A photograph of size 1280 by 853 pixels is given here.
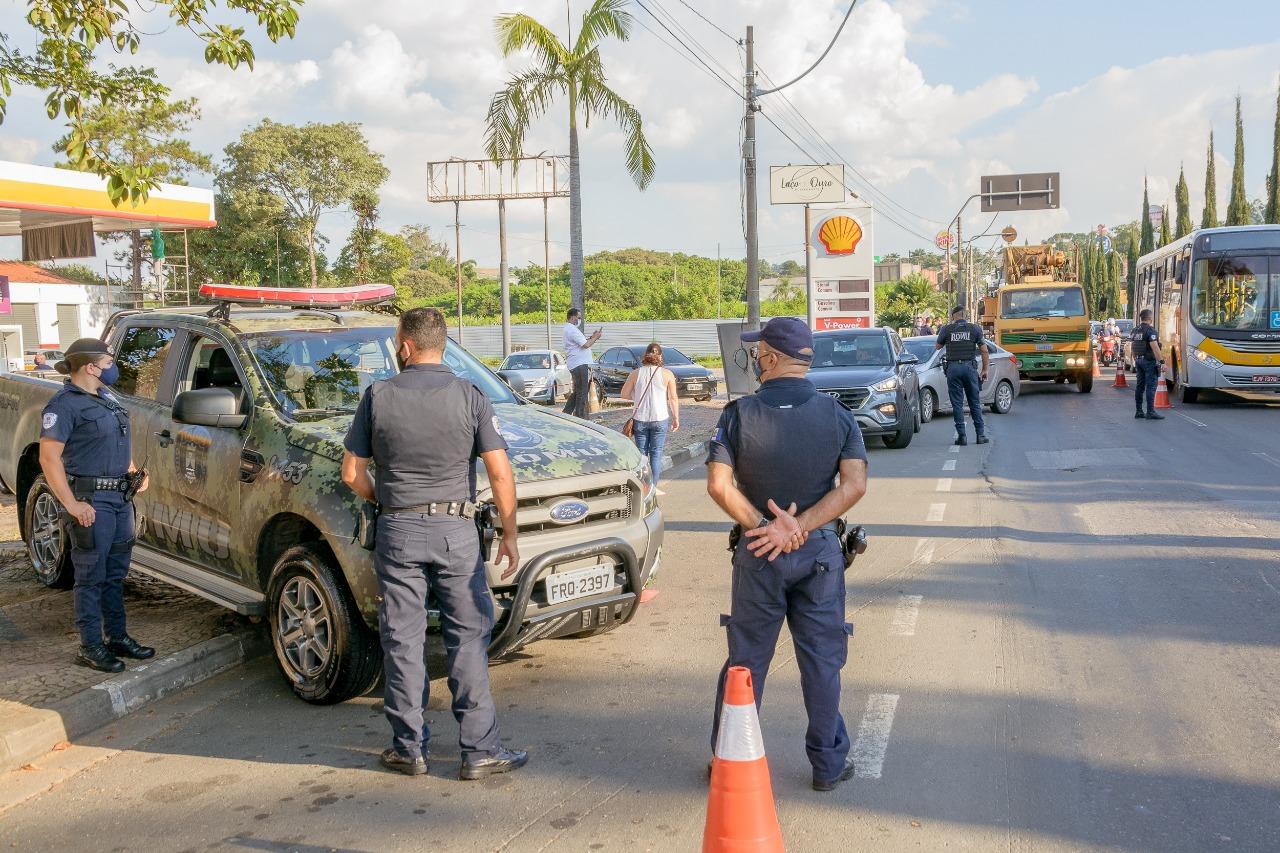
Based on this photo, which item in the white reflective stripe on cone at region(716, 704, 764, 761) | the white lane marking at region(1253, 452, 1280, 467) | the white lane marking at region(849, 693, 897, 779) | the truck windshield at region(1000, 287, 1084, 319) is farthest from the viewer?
the truck windshield at region(1000, 287, 1084, 319)

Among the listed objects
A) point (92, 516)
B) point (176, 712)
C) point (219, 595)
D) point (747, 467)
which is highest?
point (747, 467)

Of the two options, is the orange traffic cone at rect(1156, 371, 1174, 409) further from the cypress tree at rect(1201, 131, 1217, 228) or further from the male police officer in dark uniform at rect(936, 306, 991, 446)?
the cypress tree at rect(1201, 131, 1217, 228)

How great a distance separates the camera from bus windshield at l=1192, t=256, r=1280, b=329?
20656 millimetres

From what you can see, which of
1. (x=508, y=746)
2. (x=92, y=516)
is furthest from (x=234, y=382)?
(x=508, y=746)

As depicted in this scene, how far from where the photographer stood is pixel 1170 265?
2408cm

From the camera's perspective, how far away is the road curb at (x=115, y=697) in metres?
5.04

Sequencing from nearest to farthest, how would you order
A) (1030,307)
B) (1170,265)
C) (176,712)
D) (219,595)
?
(176,712) → (219,595) → (1170,265) → (1030,307)

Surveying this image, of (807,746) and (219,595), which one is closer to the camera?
(807,746)

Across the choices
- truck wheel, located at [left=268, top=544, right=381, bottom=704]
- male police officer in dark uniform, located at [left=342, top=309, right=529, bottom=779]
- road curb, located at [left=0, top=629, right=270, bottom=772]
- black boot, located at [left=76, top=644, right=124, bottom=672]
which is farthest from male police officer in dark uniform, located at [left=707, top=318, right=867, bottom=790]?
black boot, located at [left=76, top=644, right=124, bottom=672]

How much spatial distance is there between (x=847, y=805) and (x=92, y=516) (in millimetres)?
3981

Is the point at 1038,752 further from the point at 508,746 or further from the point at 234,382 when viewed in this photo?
the point at 234,382

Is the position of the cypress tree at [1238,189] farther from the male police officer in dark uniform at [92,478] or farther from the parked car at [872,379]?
the male police officer in dark uniform at [92,478]

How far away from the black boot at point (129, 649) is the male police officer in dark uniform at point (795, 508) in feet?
11.4

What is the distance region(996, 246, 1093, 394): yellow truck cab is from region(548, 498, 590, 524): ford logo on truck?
21841mm
